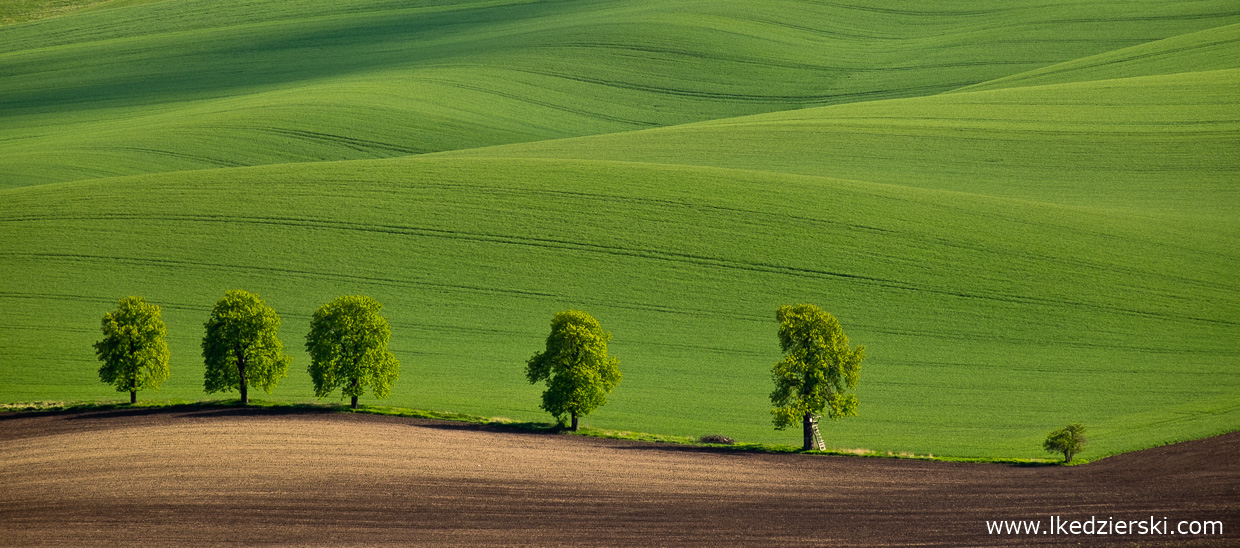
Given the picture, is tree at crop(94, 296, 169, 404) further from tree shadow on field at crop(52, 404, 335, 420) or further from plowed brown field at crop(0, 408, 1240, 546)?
plowed brown field at crop(0, 408, 1240, 546)

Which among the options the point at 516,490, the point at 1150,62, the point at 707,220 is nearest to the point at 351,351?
the point at 516,490

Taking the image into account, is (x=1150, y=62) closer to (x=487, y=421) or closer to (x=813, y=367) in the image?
(x=813, y=367)

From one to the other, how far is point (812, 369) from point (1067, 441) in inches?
279

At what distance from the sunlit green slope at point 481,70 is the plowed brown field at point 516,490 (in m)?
41.1

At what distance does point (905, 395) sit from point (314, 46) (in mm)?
76039

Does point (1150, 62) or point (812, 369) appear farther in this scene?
point (1150, 62)

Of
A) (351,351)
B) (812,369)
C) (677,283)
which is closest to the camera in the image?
(812,369)

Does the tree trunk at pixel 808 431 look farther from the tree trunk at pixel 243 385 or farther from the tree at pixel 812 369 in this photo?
the tree trunk at pixel 243 385

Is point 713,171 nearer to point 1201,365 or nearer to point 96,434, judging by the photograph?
point 1201,365

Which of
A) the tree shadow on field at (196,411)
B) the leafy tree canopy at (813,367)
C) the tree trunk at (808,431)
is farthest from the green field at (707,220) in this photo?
the tree shadow on field at (196,411)

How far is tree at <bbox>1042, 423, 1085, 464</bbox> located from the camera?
1169 inches

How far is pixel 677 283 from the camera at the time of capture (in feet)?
144

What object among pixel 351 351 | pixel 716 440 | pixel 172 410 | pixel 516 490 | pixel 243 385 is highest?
pixel 351 351

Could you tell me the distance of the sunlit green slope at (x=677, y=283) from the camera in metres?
35.8
